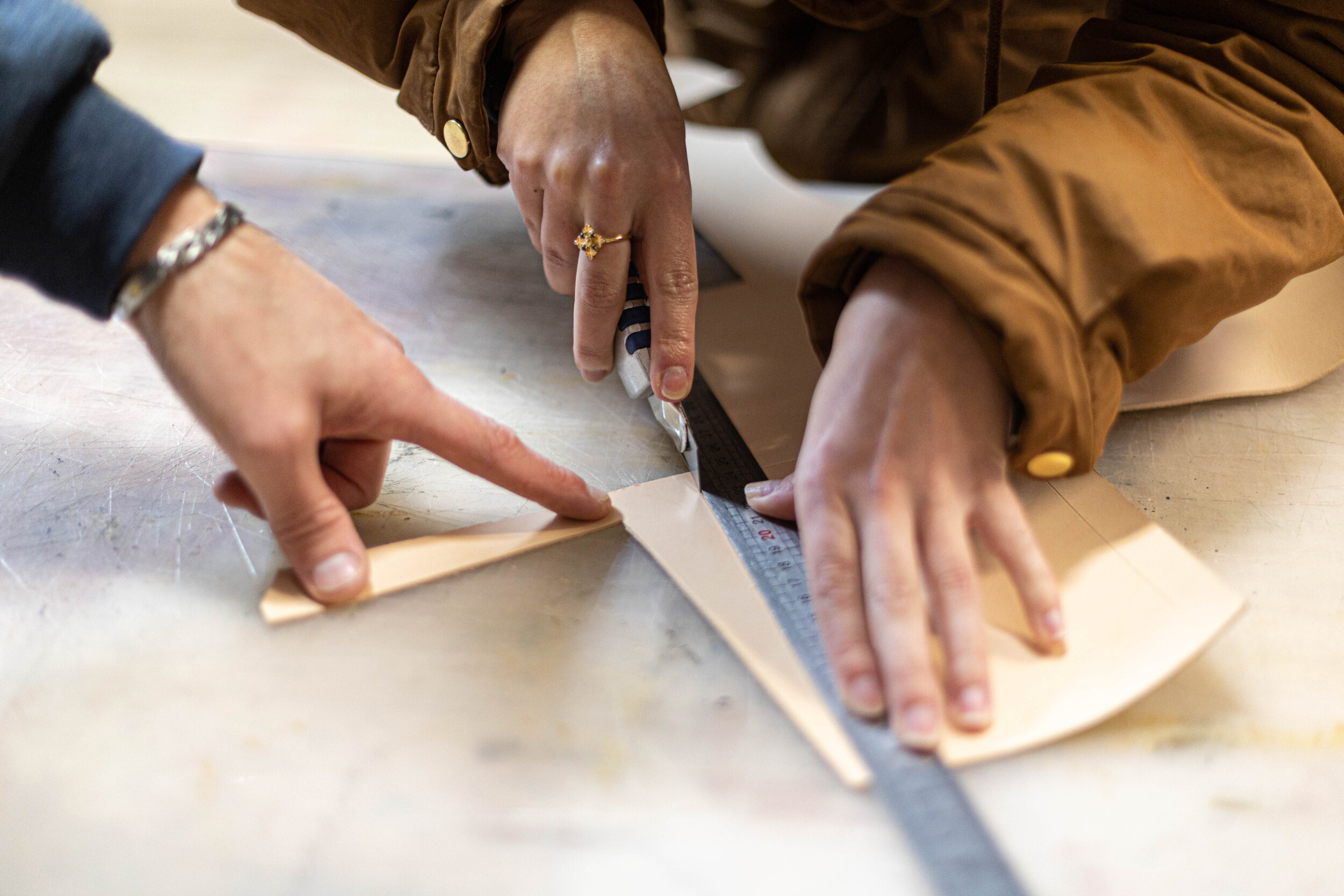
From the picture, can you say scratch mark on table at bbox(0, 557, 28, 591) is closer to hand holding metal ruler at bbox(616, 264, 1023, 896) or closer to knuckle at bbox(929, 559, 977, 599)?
hand holding metal ruler at bbox(616, 264, 1023, 896)

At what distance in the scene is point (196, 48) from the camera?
1950mm

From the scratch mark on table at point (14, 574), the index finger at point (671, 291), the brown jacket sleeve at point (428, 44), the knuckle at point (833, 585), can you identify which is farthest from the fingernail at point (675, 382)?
the scratch mark on table at point (14, 574)

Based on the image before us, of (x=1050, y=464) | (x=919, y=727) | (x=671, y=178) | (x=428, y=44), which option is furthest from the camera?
(x=428, y=44)

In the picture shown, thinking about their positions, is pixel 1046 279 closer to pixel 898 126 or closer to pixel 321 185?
pixel 898 126

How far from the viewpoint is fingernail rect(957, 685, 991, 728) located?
63 cm

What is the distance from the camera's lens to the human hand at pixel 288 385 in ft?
2.21

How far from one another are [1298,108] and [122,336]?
1322 millimetres

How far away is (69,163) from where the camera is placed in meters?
0.69

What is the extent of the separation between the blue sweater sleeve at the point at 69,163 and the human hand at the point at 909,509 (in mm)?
593

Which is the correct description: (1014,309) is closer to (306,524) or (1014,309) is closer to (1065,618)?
(1065,618)

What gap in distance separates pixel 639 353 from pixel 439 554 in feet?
0.94

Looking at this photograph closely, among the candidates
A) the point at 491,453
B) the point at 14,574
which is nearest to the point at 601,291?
the point at 491,453

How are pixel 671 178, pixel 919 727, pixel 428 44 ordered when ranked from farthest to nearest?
1. pixel 428 44
2. pixel 671 178
3. pixel 919 727

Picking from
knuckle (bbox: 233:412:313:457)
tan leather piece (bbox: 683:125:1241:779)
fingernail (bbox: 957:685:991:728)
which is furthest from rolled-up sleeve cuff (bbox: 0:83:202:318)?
fingernail (bbox: 957:685:991:728)
